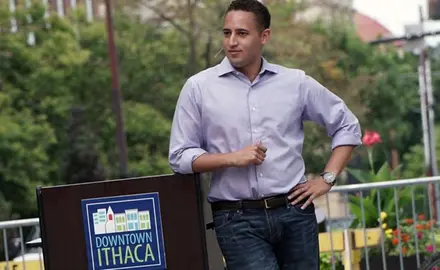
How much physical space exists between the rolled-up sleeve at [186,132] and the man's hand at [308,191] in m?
0.38

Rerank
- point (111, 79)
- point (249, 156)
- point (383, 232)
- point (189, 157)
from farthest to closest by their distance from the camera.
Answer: point (111, 79) → point (383, 232) → point (189, 157) → point (249, 156)

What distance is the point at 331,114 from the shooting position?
16.2ft

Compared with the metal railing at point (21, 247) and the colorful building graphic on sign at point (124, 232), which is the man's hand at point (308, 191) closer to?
the colorful building graphic on sign at point (124, 232)

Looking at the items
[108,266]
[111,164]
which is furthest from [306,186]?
[111,164]

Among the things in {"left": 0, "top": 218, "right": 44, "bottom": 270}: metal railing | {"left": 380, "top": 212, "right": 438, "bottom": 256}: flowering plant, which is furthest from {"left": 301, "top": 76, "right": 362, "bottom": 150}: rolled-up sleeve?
{"left": 380, "top": 212, "right": 438, "bottom": 256}: flowering plant

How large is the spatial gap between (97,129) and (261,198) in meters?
37.4

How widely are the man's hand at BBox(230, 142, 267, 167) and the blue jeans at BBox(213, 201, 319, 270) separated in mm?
223

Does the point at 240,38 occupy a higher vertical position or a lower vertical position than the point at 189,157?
higher

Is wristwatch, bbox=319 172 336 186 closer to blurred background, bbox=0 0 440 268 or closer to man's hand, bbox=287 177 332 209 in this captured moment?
man's hand, bbox=287 177 332 209

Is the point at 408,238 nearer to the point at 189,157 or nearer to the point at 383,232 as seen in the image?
the point at 383,232

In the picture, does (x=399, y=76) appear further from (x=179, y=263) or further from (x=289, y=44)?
(x=179, y=263)

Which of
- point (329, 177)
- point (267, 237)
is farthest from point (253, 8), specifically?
point (267, 237)

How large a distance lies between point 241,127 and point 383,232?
4580mm

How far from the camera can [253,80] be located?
15.8 feet
